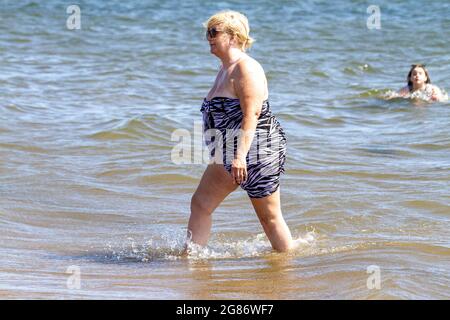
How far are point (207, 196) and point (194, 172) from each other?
2729mm

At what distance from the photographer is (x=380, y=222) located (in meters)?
6.57

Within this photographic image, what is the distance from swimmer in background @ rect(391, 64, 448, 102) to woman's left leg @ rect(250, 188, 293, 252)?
665cm

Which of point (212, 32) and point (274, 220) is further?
point (274, 220)

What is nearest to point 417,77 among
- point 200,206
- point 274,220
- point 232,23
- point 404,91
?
point 404,91

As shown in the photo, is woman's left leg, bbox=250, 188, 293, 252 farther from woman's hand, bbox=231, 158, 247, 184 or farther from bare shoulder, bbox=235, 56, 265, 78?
bare shoulder, bbox=235, 56, 265, 78

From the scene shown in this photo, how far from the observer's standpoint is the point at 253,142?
16.9 feet

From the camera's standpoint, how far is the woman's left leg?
532 cm

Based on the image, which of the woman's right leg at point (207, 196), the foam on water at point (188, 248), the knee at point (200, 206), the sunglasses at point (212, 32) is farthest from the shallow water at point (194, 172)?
the sunglasses at point (212, 32)

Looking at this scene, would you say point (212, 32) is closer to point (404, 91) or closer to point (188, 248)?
point (188, 248)

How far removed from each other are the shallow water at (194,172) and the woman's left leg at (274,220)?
0.27 ft

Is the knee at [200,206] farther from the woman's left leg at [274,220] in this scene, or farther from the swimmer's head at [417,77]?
the swimmer's head at [417,77]

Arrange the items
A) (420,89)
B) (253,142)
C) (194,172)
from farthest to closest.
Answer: (420,89)
(194,172)
(253,142)

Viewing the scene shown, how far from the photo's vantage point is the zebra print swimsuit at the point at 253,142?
5.12m
